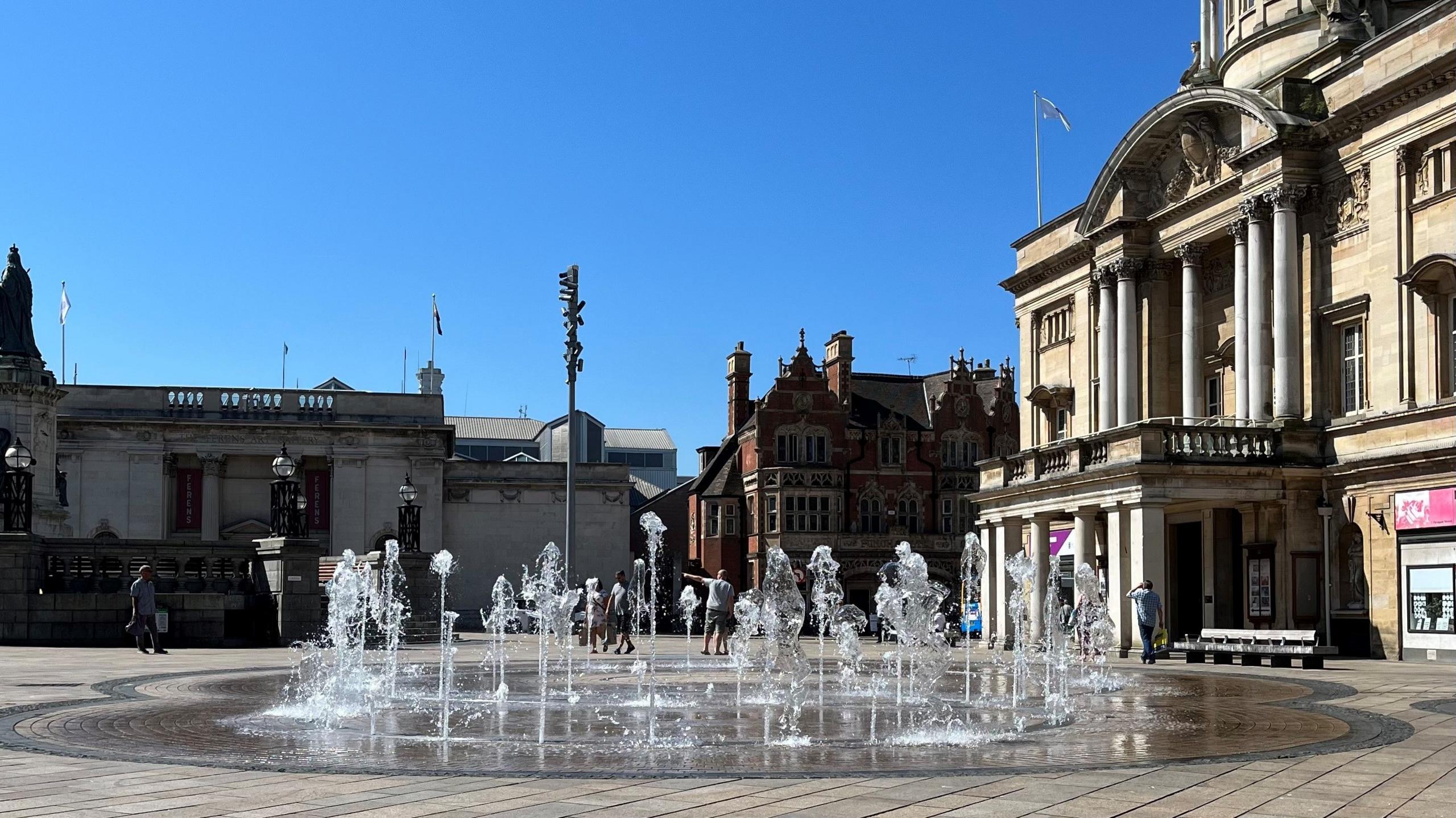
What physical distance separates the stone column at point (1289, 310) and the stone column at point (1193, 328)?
4.44m

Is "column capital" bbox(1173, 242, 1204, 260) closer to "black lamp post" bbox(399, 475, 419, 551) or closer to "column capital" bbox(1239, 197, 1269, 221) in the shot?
"column capital" bbox(1239, 197, 1269, 221)

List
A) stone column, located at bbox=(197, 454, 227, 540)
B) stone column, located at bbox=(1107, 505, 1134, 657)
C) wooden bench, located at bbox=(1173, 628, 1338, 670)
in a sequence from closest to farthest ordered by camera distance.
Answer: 1. wooden bench, located at bbox=(1173, 628, 1338, 670)
2. stone column, located at bbox=(1107, 505, 1134, 657)
3. stone column, located at bbox=(197, 454, 227, 540)

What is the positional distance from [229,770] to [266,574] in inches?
1010

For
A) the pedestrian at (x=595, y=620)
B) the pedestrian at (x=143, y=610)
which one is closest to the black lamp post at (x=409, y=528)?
the pedestrian at (x=595, y=620)

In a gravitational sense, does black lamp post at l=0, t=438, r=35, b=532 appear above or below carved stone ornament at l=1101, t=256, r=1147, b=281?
below

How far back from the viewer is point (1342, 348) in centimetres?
3500

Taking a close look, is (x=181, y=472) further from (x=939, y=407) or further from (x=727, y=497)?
(x=939, y=407)

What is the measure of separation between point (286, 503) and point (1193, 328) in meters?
23.4

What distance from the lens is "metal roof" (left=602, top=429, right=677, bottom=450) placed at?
123 m

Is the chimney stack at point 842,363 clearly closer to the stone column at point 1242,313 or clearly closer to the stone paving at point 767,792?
the stone column at point 1242,313

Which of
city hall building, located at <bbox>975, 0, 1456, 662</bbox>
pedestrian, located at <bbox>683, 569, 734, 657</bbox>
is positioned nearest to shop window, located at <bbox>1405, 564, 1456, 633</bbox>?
city hall building, located at <bbox>975, 0, 1456, 662</bbox>

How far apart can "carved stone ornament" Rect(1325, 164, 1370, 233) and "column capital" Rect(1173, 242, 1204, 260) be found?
189 inches

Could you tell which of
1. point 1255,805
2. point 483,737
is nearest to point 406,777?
point 483,737

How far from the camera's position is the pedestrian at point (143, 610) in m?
29.3
